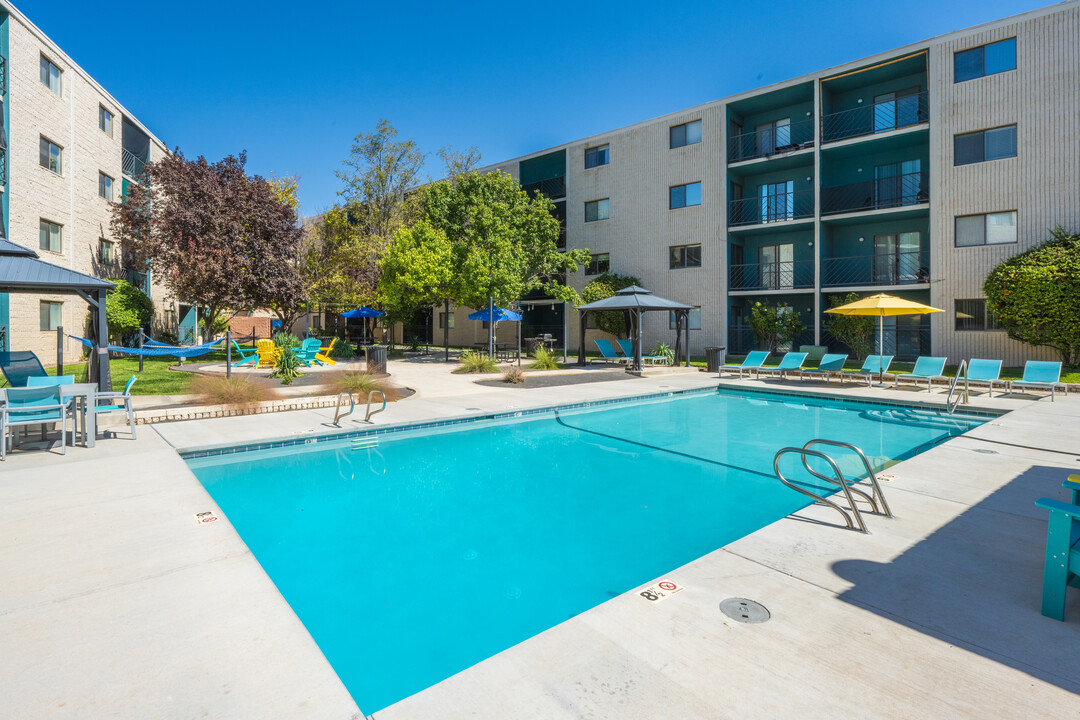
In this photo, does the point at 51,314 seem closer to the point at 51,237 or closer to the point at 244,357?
the point at 51,237

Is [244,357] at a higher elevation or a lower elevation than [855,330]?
lower

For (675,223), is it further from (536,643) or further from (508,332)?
(536,643)

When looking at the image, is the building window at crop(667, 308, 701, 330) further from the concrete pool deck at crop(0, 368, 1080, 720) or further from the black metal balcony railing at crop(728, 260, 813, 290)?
the concrete pool deck at crop(0, 368, 1080, 720)

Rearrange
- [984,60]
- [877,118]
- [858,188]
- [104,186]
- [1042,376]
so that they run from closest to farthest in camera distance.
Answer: [1042,376] < [984,60] < [877,118] < [858,188] < [104,186]

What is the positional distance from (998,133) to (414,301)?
21349 mm

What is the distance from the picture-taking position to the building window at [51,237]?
17.7m

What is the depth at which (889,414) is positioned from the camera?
36.5 ft

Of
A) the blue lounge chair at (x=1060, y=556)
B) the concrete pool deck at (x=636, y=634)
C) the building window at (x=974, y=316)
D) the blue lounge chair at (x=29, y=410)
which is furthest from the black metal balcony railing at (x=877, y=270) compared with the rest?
the blue lounge chair at (x=29, y=410)

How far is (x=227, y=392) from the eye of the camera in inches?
395

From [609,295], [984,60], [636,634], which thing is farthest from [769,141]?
[636,634]

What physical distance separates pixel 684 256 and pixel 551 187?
353 inches

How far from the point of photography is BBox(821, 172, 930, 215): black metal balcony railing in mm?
19406

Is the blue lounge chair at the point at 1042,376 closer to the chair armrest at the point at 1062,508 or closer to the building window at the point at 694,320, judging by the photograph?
the chair armrest at the point at 1062,508

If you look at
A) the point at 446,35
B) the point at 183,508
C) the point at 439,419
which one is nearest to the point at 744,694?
the point at 183,508
